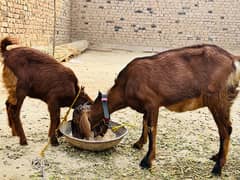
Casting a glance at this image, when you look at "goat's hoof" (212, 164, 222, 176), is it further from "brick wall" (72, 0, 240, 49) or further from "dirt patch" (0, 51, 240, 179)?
"brick wall" (72, 0, 240, 49)

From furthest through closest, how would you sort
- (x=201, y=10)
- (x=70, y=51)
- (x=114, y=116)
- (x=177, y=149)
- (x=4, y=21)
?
(x=201, y=10) < (x=70, y=51) < (x=4, y=21) < (x=114, y=116) < (x=177, y=149)

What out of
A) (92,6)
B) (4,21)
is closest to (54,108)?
(4,21)

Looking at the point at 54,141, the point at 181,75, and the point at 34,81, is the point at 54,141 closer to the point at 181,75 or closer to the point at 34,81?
the point at 34,81

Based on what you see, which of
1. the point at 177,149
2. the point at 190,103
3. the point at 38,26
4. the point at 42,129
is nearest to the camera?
the point at 190,103

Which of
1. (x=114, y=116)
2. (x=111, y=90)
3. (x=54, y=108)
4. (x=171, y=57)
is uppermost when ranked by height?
(x=171, y=57)

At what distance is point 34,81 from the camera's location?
3.53m

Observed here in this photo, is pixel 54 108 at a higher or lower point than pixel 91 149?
higher

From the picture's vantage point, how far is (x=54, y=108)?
3553mm

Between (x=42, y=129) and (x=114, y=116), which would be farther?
(x=114, y=116)

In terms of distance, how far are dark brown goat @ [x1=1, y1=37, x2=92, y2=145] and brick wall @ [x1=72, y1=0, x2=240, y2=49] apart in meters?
14.4

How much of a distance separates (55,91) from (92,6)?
48.5 feet

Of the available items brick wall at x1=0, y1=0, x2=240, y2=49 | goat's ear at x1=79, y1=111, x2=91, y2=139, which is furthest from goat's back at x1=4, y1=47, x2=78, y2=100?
brick wall at x1=0, y1=0, x2=240, y2=49

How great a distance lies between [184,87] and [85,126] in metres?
1.13

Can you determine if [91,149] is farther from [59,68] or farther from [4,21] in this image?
[4,21]
